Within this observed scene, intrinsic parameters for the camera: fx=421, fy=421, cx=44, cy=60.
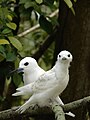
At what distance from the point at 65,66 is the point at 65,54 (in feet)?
0.22

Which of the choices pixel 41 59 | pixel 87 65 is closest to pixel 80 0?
pixel 87 65

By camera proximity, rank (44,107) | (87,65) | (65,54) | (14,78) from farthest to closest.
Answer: (87,65)
(14,78)
(44,107)
(65,54)

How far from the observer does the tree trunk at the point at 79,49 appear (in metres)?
2.26

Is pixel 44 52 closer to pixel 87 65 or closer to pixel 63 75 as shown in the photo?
pixel 87 65

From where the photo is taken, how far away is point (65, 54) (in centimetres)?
132

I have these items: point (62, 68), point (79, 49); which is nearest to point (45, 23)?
point (79, 49)

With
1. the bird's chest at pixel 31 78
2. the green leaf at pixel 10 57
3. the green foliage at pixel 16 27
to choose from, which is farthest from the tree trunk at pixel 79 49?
the bird's chest at pixel 31 78

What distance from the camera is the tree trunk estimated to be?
226 centimetres

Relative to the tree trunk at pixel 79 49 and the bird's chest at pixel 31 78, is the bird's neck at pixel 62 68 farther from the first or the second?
the tree trunk at pixel 79 49

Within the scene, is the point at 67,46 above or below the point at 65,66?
below

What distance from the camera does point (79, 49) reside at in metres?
2.29

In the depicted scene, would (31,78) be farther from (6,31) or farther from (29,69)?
(6,31)

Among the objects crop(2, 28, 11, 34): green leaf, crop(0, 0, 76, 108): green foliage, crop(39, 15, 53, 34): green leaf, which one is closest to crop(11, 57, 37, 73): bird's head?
crop(0, 0, 76, 108): green foliage

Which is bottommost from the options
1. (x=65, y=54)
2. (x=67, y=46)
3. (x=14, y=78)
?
(x=67, y=46)
